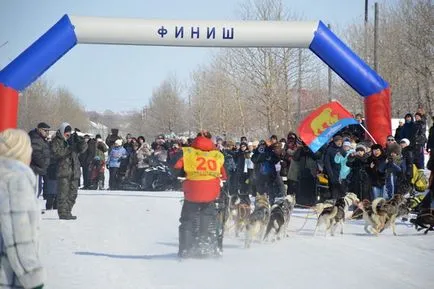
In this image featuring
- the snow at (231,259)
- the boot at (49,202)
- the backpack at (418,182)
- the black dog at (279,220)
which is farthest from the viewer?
the boot at (49,202)

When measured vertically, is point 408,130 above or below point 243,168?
above

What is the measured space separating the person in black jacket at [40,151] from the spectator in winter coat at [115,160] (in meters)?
8.07

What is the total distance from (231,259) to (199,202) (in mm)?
863

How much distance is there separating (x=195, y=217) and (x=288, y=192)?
695 cm

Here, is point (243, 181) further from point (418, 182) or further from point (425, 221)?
point (425, 221)

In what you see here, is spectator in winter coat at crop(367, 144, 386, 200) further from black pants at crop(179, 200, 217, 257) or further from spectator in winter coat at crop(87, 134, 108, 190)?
spectator in winter coat at crop(87, 134, 108, 190)

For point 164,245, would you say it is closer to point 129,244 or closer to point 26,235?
point 129,244

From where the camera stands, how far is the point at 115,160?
66.5 feet

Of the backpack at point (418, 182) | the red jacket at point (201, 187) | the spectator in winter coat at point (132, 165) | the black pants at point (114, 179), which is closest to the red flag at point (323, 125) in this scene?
the backpack at point (418, 182)

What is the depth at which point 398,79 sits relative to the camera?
34.6 meters

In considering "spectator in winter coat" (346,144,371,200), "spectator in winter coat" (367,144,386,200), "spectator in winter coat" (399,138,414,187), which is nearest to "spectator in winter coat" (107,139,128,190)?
"spectator in winter coat" (346,144,371,200)

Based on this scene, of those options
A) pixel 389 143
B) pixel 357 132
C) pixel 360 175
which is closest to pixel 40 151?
pixel 360 175

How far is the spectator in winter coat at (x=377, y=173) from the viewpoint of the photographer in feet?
41.9

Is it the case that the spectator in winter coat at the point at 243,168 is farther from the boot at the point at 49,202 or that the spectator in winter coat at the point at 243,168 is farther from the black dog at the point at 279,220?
the black dog at the point at 279,220
